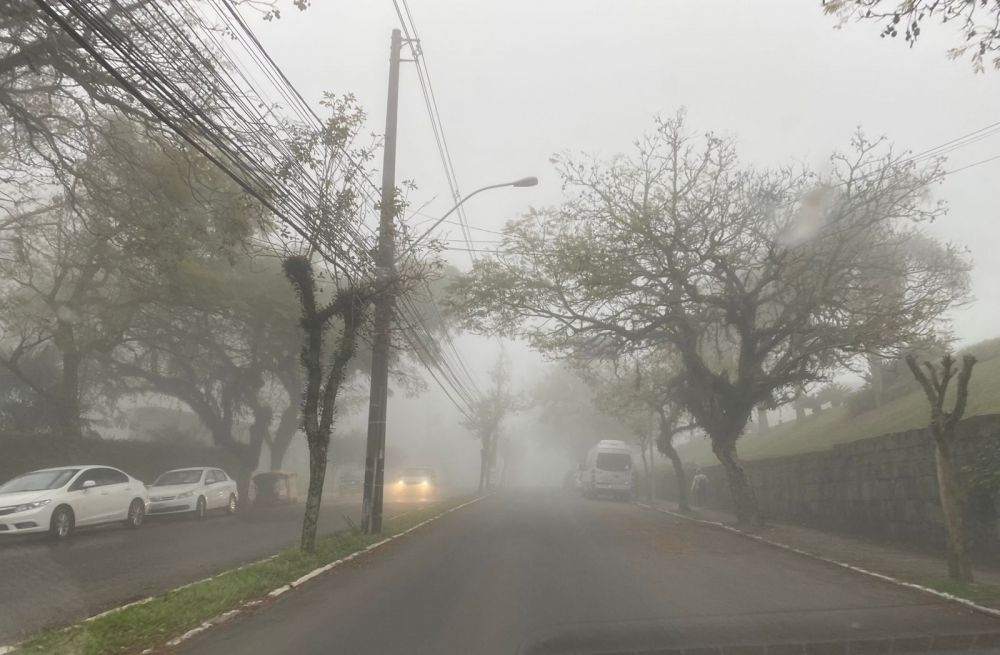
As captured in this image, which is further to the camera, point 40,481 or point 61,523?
point 40,481

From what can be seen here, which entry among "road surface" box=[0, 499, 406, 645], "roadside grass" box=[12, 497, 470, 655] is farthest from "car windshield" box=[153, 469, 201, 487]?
"roadside grass" box=[12, 497, 470, 655]

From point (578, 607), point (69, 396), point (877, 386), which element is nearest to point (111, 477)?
point (69, 396)

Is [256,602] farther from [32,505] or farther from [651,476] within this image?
[651,476]

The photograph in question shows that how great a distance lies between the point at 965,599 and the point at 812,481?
11998mm

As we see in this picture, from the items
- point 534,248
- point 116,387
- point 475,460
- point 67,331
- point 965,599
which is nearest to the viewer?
point 965,599

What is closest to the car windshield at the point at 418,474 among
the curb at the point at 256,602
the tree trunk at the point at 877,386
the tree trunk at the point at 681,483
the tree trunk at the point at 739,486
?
the tree trunk at the point at 681,483

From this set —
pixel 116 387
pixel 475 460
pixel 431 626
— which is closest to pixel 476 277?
pixel 431 626

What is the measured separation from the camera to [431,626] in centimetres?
818

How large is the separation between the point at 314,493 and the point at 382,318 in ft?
11.6

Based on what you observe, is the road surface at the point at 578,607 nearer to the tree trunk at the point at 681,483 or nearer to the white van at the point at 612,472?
the tree trunk at the point at 681,483

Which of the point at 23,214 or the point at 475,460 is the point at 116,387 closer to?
the point at 23,214

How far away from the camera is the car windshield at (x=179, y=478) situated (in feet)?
75.2

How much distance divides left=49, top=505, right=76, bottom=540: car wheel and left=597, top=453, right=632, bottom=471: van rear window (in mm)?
31101

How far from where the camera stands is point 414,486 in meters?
39.6
